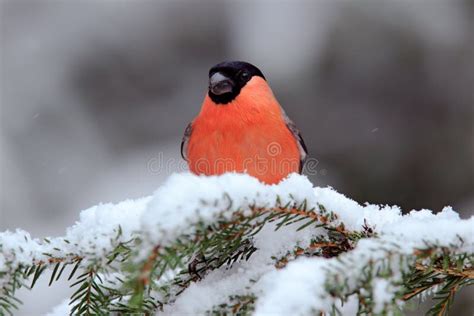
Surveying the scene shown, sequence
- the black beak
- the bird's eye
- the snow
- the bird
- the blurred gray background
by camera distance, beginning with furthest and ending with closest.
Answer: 1. the blurred gray background
2. the bird's eye
3. the black beak
4. the bird
5. the snow

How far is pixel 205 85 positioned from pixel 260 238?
389 cm

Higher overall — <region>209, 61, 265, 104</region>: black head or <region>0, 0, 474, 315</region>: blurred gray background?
<region>0, 0, 474, 315</region>: blurred gray background

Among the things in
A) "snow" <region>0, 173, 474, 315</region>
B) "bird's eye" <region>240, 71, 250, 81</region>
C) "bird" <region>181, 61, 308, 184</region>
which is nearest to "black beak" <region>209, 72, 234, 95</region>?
"bird" <region>181, 61, 308, 184</region>

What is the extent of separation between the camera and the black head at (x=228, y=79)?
3053 mm

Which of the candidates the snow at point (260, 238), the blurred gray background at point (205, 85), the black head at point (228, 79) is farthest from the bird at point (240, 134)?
the blurred gray background at point (205, 85)

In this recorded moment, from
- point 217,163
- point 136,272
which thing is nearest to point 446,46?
point 217,163

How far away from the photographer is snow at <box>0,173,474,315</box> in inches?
45.6

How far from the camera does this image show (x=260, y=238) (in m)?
1.56

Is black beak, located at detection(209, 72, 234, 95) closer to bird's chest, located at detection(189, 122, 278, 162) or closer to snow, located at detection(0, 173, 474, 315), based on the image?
bird's chest, located at detection(189, 122, 278, 162)

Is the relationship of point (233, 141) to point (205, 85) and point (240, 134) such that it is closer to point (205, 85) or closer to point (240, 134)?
point (240, 134)

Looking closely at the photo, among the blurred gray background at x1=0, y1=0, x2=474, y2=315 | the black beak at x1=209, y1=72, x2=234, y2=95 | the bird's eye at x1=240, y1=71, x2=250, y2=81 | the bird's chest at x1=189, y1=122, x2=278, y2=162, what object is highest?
the blurred gray background at x1=0, y1=0, x2=474, y2=315

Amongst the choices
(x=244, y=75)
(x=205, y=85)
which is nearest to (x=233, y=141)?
(x=244, y=75)

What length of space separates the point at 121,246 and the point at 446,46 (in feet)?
14.2

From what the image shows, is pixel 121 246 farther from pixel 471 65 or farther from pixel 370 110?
pixel 471 65
